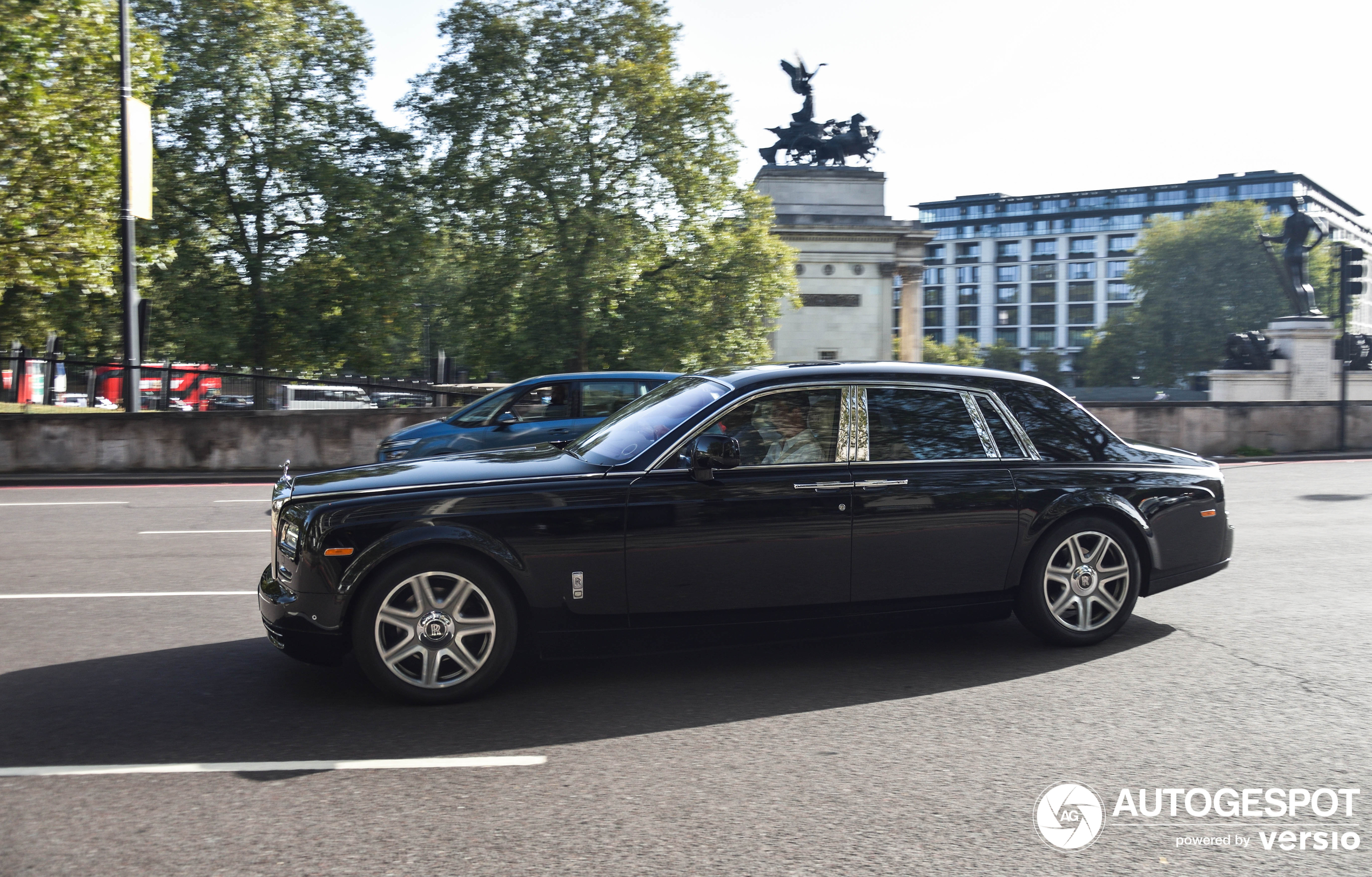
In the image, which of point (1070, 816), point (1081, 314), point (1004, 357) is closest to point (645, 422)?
point (1070, 816)

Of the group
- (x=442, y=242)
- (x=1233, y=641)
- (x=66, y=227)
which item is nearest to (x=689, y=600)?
(x=1233, y=641)

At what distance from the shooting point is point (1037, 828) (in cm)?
351

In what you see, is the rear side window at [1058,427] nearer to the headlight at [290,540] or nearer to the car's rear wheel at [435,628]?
the car's rear wheel at [435,628]

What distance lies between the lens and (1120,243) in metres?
140

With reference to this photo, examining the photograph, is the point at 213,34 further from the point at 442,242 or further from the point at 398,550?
the point at 398,550

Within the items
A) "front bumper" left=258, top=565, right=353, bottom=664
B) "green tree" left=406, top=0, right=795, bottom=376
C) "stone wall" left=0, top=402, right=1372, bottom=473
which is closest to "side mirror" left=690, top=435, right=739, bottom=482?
"front bumper" left=258, top=565, right=353, bottom=664

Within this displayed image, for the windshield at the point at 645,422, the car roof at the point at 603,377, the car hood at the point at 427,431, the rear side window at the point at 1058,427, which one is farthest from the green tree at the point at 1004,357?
the windshield at the point at 645,422

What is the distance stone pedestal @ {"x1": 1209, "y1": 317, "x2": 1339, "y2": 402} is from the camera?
31172 mm

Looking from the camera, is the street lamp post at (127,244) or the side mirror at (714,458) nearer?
the side mirror at (714,458)

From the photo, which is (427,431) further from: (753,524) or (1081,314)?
(1081,314)

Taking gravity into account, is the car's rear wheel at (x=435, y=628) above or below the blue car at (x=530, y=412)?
below

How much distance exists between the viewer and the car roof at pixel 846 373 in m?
5.57

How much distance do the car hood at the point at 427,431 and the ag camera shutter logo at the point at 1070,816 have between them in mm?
9800
